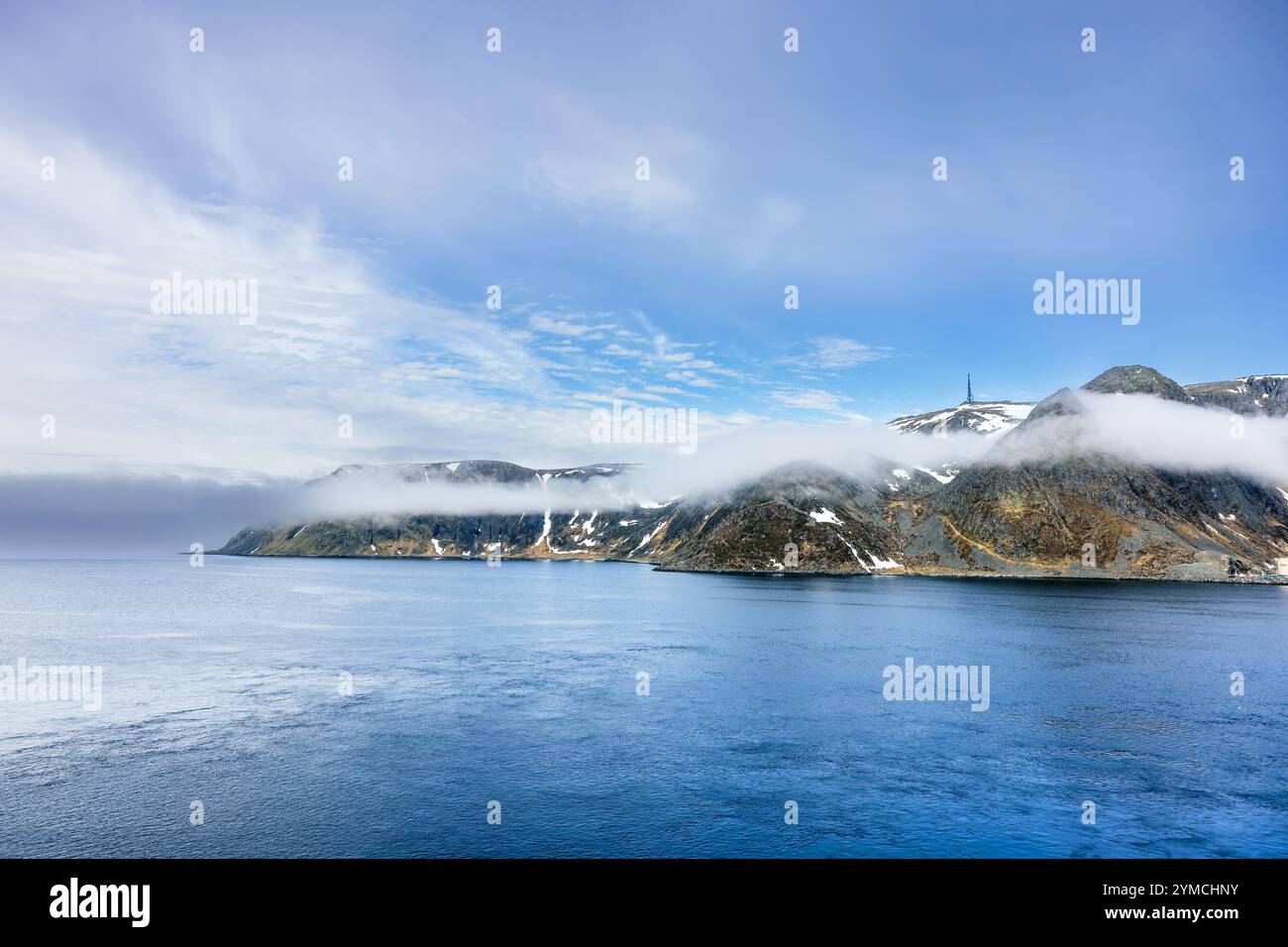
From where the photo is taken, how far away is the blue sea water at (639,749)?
1519 inches

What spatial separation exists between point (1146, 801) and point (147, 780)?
6445 cm

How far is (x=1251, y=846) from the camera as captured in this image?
3741 centimetres

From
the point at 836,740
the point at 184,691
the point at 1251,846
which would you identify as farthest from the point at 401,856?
the point at 184,691

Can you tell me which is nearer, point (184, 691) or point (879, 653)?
point (184, 691)

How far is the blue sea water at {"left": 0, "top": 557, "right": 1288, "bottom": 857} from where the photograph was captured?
127 ft

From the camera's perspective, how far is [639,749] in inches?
2126
